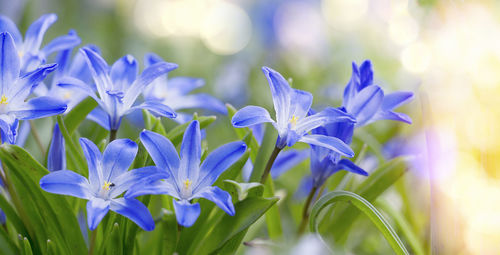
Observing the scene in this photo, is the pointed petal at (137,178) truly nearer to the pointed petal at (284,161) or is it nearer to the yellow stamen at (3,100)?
the yellow stamen at (3,100)

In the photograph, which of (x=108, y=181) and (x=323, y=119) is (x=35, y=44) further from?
(x=323, y=119)

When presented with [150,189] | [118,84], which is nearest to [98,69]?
[118,84]

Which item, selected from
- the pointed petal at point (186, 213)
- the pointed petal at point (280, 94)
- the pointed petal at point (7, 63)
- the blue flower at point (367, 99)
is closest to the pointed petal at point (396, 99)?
the blue flower at point (367, 99)

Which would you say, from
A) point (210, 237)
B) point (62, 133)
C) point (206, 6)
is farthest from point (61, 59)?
point (206, 6)

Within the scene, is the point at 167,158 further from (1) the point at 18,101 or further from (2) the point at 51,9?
(2) the point at 51,9

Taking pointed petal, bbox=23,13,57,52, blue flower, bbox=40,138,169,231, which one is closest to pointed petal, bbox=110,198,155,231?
blue flower, bbox=40,138,169,231
